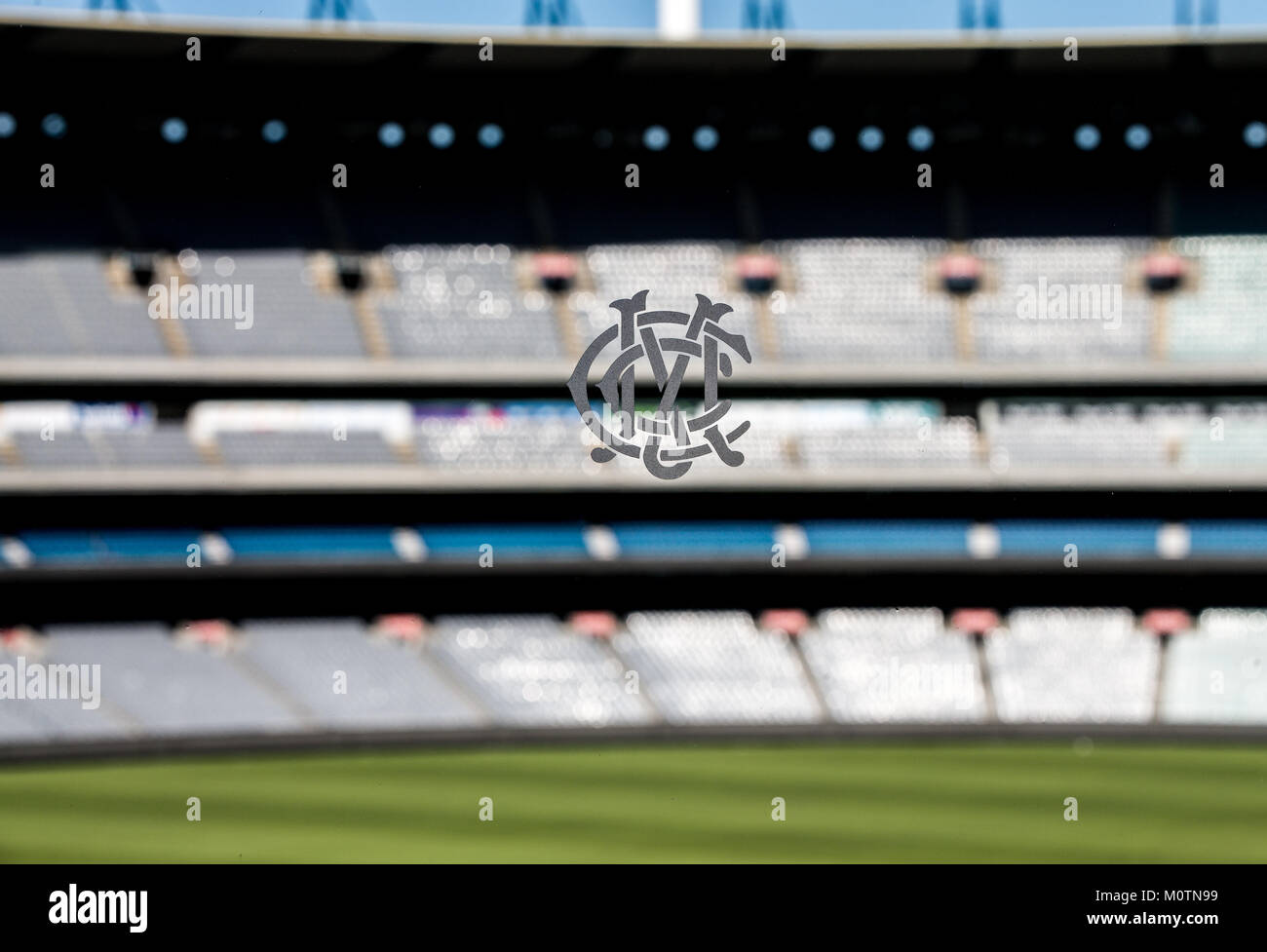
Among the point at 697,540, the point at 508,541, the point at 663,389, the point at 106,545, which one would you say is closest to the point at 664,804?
the point at 663,389

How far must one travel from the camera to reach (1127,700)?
13.4m

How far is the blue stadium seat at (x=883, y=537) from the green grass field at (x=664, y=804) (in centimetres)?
222

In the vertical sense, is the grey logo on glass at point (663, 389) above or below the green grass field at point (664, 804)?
above

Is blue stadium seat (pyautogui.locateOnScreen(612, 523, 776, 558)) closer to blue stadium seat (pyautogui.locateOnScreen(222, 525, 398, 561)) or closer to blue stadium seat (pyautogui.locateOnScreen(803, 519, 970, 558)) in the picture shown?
blue stadium seat (pyautogui.locateOnScreen(803, 519, 970, 558))

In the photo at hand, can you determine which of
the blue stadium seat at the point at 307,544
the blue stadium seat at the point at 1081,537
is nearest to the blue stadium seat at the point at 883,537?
the blue stadium seat at the point at 1081,537

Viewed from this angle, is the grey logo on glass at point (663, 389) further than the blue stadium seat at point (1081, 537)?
No

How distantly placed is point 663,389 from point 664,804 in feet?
12.9

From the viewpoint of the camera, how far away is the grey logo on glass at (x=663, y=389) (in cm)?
1255

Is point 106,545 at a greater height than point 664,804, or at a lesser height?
greater

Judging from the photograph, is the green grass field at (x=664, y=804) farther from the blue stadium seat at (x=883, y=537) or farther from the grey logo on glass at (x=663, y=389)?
the grey logo on glass at (x=663, y=389)

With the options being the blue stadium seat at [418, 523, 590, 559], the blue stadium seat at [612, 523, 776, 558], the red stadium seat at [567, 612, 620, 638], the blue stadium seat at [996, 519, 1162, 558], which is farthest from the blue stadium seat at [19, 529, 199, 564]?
the blue stadium seat at [996, 519, 1162, 558]

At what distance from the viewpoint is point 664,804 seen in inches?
415

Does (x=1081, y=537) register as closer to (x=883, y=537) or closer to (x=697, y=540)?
(x=883, y=537)
